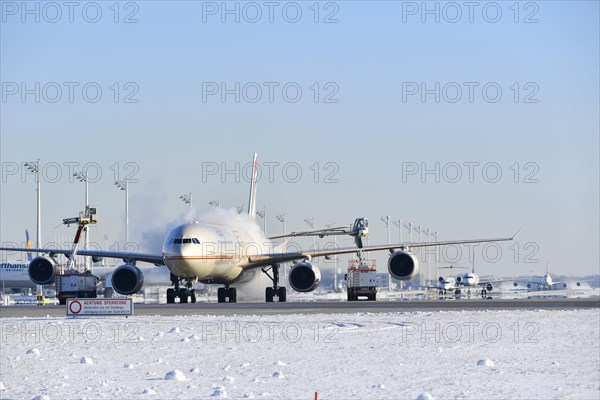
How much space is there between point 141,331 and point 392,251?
32134 mm

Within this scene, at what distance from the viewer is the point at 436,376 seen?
18.0 metres

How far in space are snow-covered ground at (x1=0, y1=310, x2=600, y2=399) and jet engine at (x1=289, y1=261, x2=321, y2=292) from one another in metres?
23.4

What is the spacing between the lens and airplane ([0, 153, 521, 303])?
50.5 meters

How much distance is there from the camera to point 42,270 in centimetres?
5541

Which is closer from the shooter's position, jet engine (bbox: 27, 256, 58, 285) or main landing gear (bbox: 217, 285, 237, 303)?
jet engine (bbox: 27, 256, 58, 285)

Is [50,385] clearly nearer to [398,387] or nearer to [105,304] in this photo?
[398,387]

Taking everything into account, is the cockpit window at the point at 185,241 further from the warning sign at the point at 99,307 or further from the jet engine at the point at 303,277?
the warning sign at the point at 99,307

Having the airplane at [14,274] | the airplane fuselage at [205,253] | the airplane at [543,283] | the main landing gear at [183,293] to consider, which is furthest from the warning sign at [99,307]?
the airplane at [543,283]

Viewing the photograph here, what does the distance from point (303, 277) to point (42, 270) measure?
14.5 meters

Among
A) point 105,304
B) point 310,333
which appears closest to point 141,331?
point 310,333

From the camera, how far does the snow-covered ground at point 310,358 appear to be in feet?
55.4

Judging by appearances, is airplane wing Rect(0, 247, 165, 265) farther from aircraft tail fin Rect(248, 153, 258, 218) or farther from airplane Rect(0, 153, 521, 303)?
aircraft tail fin Rect(248, 153, 258, 218)

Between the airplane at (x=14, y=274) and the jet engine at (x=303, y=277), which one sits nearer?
the jet engine at (x=303, y=277)

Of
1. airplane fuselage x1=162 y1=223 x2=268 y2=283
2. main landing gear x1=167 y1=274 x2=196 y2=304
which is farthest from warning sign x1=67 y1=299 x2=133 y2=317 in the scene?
main landing gear x1=167 y1=274 x2=196 y2=304
